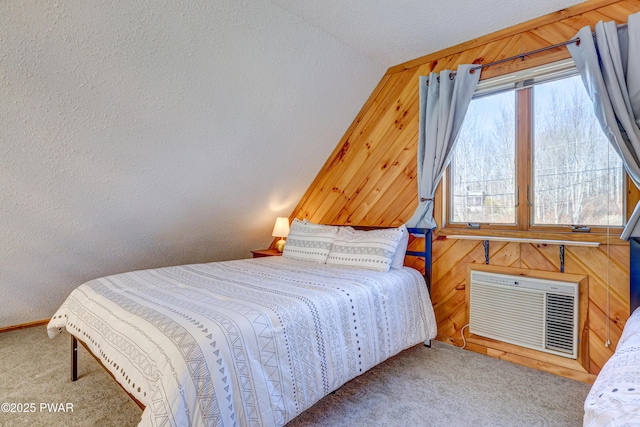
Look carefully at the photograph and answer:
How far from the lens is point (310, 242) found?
3092 mm

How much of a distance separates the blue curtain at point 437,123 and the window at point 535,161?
0.18 meters

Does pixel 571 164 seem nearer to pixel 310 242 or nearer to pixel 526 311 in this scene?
pixel 526 311

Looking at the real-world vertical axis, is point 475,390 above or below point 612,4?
below

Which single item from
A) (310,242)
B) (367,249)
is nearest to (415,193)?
(367,249)

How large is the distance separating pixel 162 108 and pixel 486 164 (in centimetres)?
245

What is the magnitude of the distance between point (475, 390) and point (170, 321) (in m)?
1.80

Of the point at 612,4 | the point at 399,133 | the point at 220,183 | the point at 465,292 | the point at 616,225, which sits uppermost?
the point at 612,4

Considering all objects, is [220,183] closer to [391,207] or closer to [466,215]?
[391,207]

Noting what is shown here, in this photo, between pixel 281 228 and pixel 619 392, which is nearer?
pixel 619 392

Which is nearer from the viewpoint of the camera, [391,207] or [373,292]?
[373,292]

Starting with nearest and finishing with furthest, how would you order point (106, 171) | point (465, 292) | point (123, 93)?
1. point (123, 93)
2. point (106, 171)
3. point (465, 292)

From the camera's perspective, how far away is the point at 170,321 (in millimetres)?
1415

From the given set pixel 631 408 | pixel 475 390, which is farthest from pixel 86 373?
pixel 631 408

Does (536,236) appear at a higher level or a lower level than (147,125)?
lower
